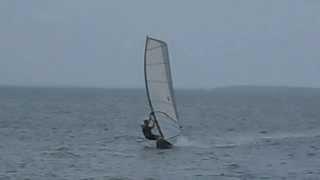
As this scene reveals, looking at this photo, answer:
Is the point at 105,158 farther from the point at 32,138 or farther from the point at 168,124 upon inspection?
the point at 32,138

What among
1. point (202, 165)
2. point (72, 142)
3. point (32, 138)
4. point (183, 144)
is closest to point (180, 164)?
point (202, 165)

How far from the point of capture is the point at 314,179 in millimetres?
26656

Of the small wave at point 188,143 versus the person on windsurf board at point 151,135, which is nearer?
the person on windsurf board at point 151,135

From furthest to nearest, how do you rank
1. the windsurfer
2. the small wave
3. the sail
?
the small wave < the sail < the windsurfer

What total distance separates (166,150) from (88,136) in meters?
15.4

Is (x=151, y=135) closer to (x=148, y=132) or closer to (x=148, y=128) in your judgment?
(x=148, y=132)

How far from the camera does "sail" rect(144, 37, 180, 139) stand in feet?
116

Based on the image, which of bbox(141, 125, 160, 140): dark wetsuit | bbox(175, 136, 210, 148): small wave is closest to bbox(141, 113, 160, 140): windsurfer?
bbox(141, 125, 160, 140): dark wetsuit

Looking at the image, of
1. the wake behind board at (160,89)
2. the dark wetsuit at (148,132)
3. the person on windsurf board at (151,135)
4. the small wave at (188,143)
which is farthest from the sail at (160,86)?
the small wave at (188,143)

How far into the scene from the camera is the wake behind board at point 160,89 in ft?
116

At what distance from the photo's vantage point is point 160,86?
1420 inches

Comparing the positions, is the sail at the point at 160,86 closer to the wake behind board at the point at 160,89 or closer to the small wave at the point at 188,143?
the wake behind board at the point at 160,89

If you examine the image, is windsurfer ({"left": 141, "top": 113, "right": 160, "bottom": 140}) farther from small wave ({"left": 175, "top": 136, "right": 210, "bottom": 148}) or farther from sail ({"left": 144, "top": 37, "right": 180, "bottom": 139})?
small wave ({"left": 175, "top": 136, "right": 210, "bottom": 148})

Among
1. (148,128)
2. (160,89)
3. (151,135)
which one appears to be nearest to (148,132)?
(148,128)
